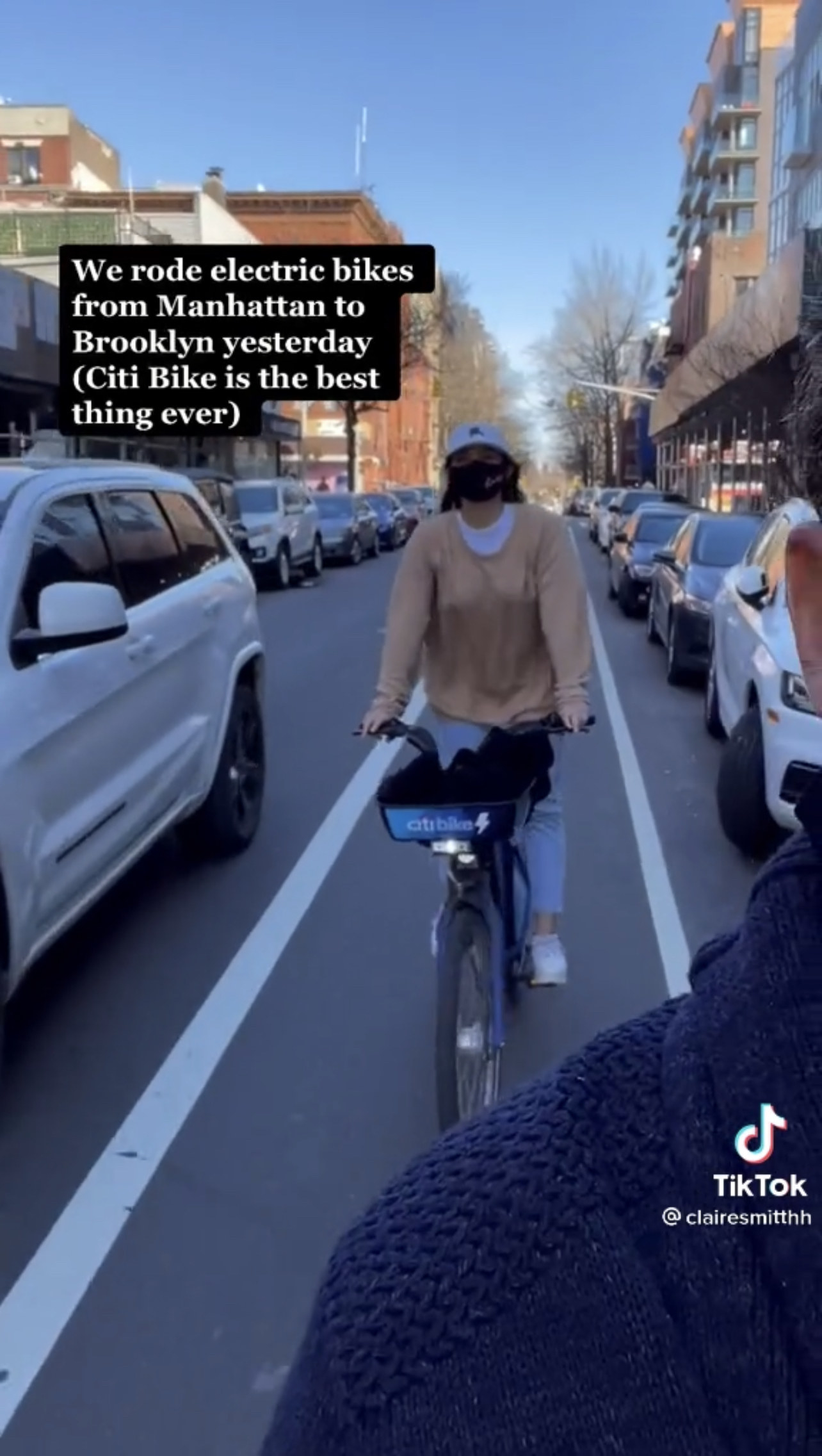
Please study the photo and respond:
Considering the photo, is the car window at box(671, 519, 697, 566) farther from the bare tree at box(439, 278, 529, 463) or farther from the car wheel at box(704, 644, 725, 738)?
the bare tree at box(439, 278, 529, 463)

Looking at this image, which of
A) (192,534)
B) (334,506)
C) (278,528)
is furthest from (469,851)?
(334,506)

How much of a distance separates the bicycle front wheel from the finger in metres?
3.01

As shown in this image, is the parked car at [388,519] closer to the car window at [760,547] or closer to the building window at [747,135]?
the car window at [760,547]

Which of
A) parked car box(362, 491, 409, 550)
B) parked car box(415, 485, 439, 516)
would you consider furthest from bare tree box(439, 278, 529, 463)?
parked car box(362, 491, 409, 550)

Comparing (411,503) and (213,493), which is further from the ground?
(411,503)

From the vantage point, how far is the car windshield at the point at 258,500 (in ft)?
82.7

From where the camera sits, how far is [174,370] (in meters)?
10.7

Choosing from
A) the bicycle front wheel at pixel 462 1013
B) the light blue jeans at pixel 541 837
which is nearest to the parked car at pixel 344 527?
the light blue jeans at pixel 541 837

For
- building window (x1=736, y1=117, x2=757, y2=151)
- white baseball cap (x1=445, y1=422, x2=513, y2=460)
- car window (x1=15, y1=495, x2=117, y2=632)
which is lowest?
car window (x1=15, y1=495, x2=117, y2=632)

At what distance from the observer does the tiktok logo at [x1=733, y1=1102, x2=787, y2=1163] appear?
0.84 metres

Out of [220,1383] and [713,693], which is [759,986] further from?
[713,693]

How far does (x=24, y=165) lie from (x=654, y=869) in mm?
57537

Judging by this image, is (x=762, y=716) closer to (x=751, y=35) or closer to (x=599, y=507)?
(x=599, y=507)

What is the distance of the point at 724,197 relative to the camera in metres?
83.2
